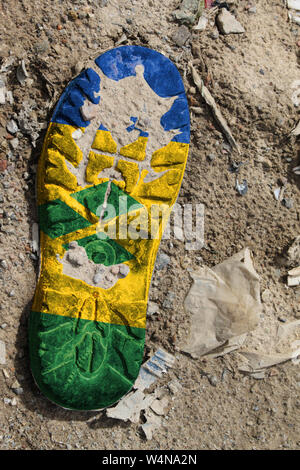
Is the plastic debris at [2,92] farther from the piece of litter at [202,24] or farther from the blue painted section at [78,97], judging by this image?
the piece of litter at [202,24]

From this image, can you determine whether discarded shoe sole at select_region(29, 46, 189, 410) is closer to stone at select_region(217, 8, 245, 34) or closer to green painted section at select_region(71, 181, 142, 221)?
green painted section at select_region(71, 181, 142, 221)

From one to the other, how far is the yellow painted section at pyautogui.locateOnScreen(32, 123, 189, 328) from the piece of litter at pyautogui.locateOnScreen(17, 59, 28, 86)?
0.17 meters

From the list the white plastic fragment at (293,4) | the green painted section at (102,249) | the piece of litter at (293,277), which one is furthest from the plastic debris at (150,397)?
the white plastic fragment at (293,4)

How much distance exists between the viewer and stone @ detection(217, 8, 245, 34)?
1392 millimetres

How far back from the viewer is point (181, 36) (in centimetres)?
138

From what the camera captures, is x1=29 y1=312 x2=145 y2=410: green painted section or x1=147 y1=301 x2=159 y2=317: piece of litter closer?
x1=29 y1=312 x2=145 y2=410: green painted section

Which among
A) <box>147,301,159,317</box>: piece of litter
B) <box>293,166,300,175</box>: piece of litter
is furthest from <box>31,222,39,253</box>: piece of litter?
<box>293,166,300,175</box>: piece of litter

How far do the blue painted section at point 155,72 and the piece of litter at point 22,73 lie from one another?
22cm

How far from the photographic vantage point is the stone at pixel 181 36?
138cm

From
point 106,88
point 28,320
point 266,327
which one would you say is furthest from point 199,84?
point 28,320

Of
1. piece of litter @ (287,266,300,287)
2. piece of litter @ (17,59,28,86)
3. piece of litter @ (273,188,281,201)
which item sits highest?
piece of litter @ (17,59,28,86)

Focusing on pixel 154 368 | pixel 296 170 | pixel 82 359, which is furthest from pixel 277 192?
pixel 82 359

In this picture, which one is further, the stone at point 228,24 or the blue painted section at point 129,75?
the stone at point 228,24

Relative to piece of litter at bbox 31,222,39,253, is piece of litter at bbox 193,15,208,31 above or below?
above
